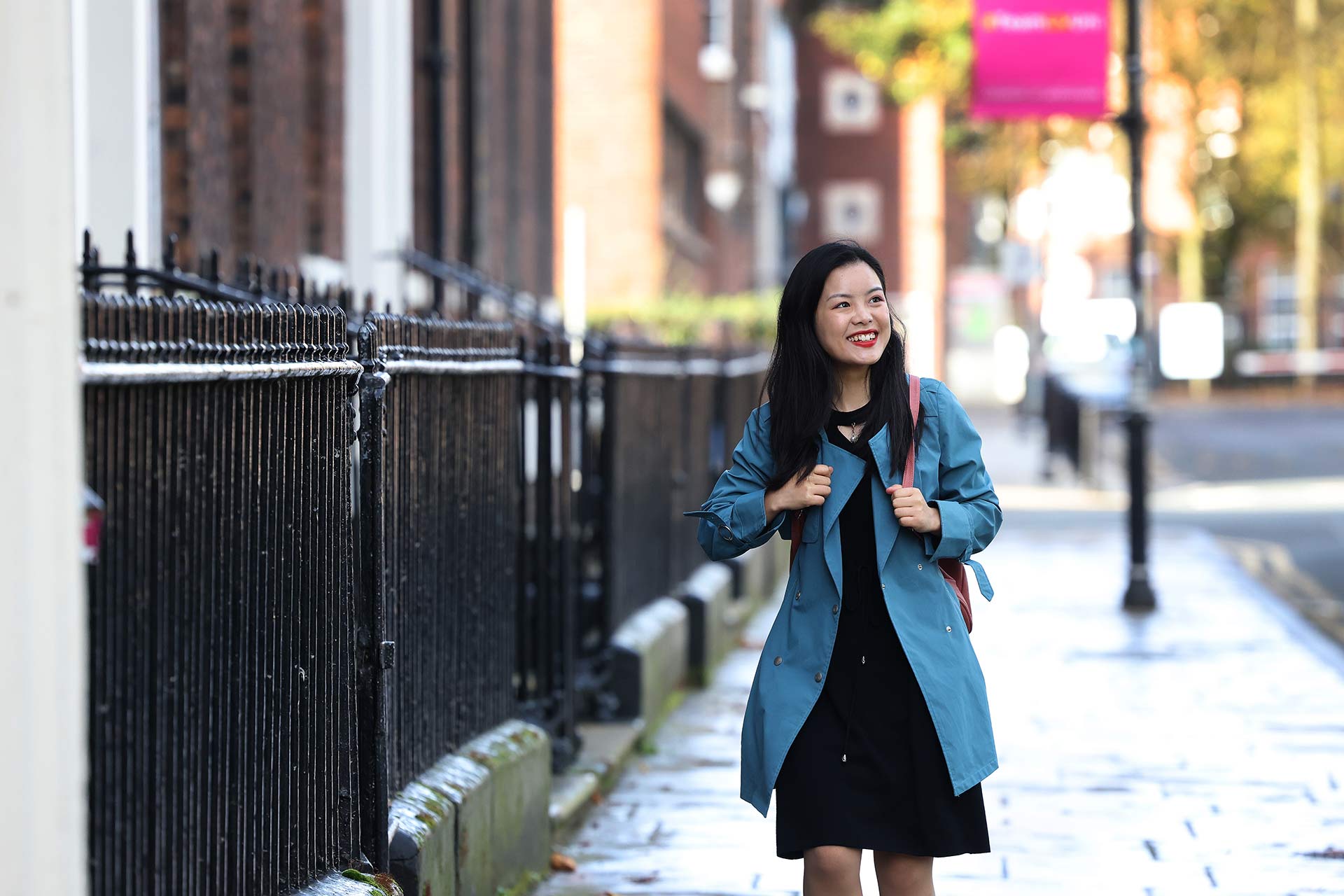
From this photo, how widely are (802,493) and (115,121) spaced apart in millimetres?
5347

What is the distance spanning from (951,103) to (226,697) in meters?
31.3

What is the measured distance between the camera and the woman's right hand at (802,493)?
418cm

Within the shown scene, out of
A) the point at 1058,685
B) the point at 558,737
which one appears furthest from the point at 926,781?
the point at 1058,685

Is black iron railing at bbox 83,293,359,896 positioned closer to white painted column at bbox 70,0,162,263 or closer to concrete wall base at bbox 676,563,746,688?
white painted column at bbox 70,0,162,263

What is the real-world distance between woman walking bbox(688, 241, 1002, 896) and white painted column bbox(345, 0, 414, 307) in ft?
28.9

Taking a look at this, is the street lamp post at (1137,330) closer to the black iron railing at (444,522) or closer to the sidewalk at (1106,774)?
the sidewalk at (1106,774)

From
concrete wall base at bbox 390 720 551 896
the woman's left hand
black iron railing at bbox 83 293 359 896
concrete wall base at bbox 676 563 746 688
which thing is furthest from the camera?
concrete wall base at bbox 676 563 746 688

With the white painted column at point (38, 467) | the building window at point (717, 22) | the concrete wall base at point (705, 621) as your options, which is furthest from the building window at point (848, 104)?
the white painted column at point (38, 467)

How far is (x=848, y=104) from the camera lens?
190ft

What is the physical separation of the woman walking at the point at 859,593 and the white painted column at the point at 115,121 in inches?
193

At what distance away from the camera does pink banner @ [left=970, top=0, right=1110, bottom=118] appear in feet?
40.9

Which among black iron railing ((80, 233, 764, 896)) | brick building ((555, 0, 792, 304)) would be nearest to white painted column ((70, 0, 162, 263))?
black iron railing ((80, 233, 764, 896))

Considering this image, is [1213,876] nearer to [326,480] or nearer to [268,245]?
[326,480]

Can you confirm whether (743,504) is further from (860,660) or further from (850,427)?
(860,660)
